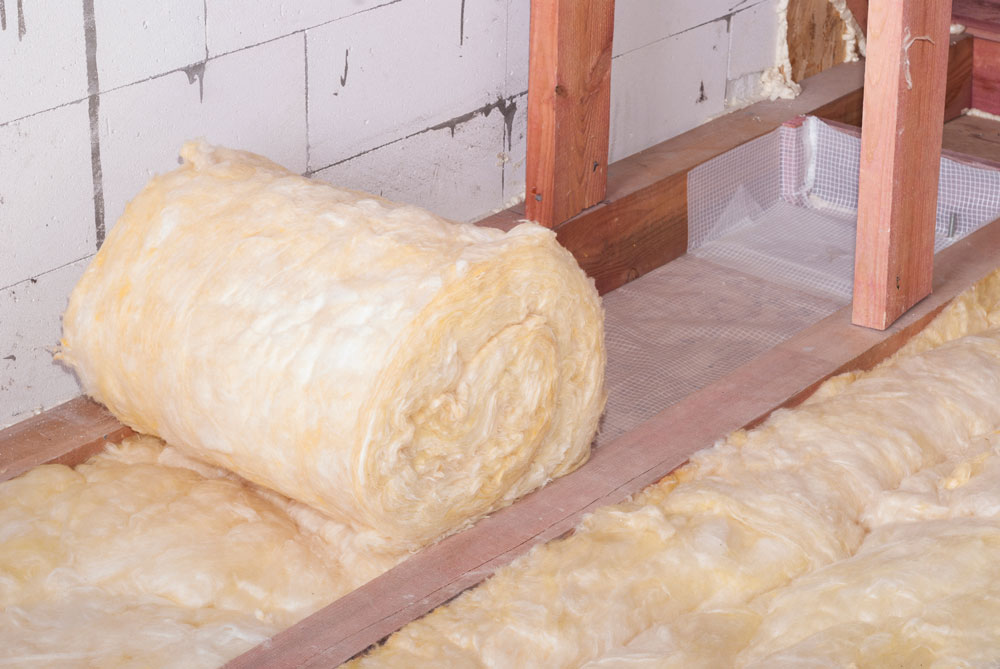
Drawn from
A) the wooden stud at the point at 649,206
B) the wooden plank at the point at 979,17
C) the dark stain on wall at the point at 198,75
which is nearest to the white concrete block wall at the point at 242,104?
the dark stain on wall at the point at 198,75

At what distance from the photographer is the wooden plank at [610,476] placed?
78.7 inches

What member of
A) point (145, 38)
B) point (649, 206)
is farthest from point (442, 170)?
point (145, 38)

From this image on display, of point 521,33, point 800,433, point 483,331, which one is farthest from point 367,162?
point 800,433

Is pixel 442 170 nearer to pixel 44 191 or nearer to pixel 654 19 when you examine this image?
pixel 654 19

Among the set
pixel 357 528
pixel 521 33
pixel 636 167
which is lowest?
pixel 357 528

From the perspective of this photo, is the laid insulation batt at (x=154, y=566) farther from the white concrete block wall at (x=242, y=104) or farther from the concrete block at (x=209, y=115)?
the concrete block at (x=209, y=115)

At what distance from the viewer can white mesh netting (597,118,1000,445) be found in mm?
3076

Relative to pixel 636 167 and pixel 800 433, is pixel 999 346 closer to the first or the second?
pixel 800 433

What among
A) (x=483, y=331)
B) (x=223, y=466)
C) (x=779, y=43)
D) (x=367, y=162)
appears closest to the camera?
(x=483, y=331)

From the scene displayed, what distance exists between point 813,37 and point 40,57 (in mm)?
2591

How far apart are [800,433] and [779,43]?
193cm

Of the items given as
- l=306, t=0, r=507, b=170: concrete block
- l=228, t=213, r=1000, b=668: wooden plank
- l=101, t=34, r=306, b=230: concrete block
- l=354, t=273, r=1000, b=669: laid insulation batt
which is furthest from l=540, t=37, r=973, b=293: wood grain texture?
l=354, t=273, r=1000, b=669: laid insulation batt

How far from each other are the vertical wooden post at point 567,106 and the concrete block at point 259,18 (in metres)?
0.46

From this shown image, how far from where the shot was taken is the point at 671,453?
8.04ft
